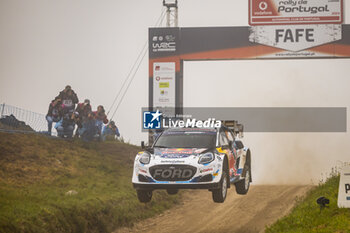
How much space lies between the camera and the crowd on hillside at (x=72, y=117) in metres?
18.7

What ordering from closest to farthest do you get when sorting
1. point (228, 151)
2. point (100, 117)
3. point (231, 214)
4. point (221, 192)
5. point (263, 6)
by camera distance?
point (221, 192)
point (228, 151)
point (100, 117)
point (263, 6)
point (231, 214)

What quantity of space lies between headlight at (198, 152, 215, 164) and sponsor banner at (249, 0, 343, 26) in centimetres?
842

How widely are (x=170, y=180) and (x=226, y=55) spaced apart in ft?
28.5

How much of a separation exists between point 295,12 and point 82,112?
8.60m

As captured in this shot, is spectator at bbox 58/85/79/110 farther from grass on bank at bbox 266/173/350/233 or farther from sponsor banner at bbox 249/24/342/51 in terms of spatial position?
grass on bank at bbox 266/173/350/233

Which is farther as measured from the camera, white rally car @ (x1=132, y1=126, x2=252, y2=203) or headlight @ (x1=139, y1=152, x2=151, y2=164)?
headlight @ (x1=139, y1=152, x2=151, y2=164)

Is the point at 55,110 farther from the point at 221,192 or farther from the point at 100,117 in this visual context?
the point at 221,192

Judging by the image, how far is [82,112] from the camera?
62.3 feet

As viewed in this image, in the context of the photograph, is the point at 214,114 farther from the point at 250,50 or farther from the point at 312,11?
the point at 312,11

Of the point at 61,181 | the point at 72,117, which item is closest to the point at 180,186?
the point at 72,117

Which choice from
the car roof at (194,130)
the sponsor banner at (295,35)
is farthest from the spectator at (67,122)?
the sponsor banner at (295,35)

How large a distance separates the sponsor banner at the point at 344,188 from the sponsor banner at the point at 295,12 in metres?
7.38

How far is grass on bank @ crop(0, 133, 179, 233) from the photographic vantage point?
18.4 metres

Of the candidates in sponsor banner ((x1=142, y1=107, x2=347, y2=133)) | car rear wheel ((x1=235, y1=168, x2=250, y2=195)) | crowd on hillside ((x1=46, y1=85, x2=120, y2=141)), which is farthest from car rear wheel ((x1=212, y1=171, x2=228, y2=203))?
crowd on hillside ((x1=46, y1=85, x2=120, y2=141))
